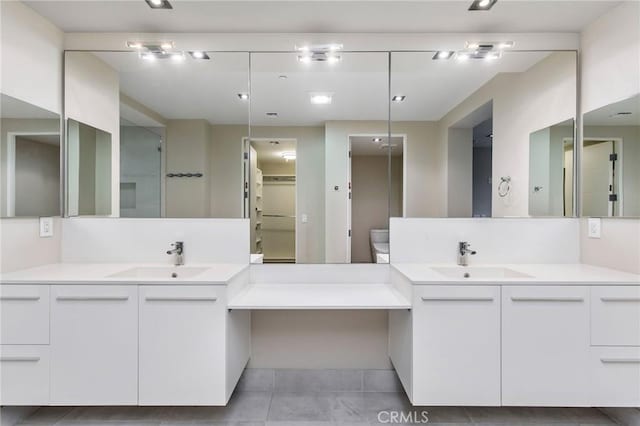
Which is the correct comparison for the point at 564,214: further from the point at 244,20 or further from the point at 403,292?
the point at 244,20

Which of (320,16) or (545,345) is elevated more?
(320,16)

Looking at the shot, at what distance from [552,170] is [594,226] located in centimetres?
43

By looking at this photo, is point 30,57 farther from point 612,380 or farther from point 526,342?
point 612,380

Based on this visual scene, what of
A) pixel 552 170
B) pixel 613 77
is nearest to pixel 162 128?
pixel 552 170

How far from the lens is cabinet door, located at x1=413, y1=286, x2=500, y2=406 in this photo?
159 centimetres

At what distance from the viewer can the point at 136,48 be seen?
2.08m

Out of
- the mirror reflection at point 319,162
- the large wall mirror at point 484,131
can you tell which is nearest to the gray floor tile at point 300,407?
the mirror reflection at point 319,162

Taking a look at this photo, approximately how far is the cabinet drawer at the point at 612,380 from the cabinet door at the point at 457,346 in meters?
0.49

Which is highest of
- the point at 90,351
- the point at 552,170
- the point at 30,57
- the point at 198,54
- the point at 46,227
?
the point at 198,54

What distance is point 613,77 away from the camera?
72.9 inches

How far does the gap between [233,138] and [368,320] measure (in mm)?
1590

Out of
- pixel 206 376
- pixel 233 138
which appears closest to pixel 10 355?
pixel 206 376

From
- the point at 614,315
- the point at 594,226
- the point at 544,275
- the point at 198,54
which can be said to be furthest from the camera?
the point at 198,54

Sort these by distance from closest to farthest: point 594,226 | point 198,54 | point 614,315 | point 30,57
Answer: point 614,315, point 30,57, point 594,226, point 198,54
